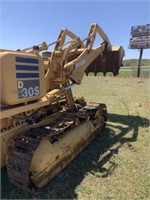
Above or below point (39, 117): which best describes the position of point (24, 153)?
below

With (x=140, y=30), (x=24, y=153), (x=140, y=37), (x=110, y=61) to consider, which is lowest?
(x=24, y=153)

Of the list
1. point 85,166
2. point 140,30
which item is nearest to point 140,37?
point 140,30

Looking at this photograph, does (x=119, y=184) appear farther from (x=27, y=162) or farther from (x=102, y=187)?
(x=27, y=162)

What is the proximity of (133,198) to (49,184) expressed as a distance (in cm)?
143

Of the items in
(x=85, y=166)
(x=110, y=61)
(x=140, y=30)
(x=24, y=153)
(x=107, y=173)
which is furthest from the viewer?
(x=140, y=30)

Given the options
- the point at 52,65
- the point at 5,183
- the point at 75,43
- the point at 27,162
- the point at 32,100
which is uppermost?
the point at 75,43

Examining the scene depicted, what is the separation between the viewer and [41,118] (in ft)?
17.8

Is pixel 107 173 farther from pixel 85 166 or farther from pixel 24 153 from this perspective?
pixel 24 153

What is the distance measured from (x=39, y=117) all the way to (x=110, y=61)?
3802 mm

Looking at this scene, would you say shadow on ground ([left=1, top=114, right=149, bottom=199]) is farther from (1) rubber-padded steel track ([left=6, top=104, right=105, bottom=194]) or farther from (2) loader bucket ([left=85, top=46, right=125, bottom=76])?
(2) loader bucket ([left=85, top=46, right=125, bottom=76])

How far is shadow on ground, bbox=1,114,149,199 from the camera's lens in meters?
4.16

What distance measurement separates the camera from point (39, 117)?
17.6 feet

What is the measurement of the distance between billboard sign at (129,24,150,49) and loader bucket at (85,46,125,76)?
1210 inches

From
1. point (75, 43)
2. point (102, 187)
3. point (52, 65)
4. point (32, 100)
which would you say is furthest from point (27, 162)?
point (75, 43)
